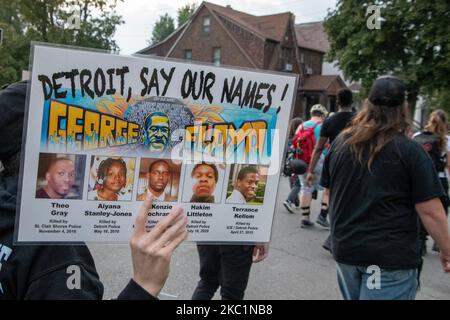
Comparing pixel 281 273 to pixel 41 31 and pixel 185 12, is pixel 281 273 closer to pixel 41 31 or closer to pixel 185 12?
pixel 41 31

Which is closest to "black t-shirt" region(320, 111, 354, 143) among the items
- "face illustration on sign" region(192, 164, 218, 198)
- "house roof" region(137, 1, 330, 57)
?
"face illustration on sign" region(192, 164, 218, 198)

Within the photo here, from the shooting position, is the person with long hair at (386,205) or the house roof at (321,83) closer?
the person with long hair at (386,205)

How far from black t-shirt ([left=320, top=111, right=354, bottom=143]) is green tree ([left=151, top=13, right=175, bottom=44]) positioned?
7411 centimetres

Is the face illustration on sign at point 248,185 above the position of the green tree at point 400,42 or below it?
below

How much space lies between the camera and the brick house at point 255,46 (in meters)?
34.4

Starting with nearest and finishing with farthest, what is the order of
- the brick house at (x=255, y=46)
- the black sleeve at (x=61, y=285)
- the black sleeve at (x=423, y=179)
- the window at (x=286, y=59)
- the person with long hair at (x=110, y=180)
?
the black sleeve at (x=61, y=285)
the person with long hair at (x=110, y=180)
the black sleeve at (x=423, y=179)
the brick house at (x=255, y=46)
the window at (x=286, y=59)

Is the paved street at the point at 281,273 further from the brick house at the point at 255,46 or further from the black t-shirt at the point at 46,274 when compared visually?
the brick house at the point at 255,46

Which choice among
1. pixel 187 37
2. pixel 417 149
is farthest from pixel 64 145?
pixel 187 37

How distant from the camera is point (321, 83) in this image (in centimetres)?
3759

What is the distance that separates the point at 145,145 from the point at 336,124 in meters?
4.38

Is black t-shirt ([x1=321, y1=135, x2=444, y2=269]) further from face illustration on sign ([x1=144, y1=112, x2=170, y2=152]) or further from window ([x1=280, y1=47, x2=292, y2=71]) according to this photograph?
window ([x1=280, y1=47, x2=292, y2=71])

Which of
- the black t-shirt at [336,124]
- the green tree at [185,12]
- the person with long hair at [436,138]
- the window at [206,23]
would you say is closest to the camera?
the person with long hair at [436,138]

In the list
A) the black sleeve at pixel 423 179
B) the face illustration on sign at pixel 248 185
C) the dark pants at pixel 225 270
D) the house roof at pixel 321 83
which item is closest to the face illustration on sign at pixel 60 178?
the face illustration on sign at pixel 248 185

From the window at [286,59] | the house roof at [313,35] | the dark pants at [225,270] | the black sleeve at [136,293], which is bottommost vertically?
the dark pants at [225,270]
